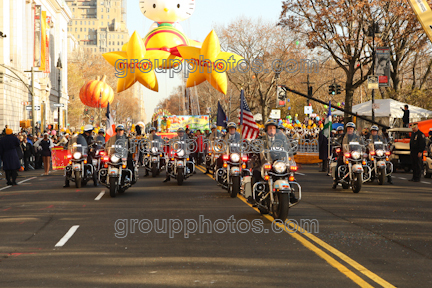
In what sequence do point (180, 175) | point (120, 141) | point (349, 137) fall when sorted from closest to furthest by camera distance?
point (120, 141)
point (349, 137)
point (180, 175)

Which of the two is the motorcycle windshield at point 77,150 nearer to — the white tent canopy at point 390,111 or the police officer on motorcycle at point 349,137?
the police officer on motorcycle at point 349,137

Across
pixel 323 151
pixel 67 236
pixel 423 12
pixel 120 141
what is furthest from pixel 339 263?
pixel 323 151

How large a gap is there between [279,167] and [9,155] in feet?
41.2

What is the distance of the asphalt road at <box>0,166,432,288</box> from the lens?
6.28 meters

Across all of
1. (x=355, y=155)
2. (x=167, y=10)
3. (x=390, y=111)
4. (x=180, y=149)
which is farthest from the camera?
(x=390, y=111)

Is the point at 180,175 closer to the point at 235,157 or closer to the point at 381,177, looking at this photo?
the point at 235,157

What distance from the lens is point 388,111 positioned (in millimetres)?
35906

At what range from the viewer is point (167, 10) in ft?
74.5

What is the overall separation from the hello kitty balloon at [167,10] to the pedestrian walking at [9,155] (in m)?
7.47

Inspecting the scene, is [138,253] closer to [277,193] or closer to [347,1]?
[277,193]

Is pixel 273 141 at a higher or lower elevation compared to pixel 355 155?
higher

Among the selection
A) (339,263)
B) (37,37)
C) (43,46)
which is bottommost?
(339,263)

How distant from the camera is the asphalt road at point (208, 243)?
6.28m

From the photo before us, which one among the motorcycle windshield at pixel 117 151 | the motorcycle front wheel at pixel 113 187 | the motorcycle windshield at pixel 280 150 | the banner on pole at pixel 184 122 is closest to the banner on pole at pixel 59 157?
the motorcycle windshield at pixel 117 151
